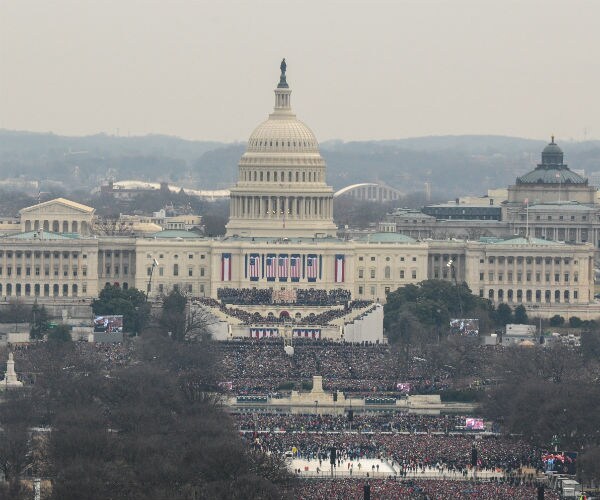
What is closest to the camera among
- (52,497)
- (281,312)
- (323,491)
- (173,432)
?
(52,497)

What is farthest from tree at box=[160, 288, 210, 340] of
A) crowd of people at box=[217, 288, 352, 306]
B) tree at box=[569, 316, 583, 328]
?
tree at box=[569, 316, 583, 328]

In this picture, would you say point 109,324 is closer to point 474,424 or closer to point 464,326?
point 464,326

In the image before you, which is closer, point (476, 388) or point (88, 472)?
point (88, 472)

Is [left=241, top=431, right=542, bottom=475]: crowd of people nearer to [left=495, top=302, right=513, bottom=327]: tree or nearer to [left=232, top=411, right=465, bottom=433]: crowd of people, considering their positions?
[left=232, top=411, right=465, bottom=433]: crowd of people

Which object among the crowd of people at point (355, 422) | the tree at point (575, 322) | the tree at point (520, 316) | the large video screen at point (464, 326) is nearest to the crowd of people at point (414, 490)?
the crowd of people at point (355, 422)

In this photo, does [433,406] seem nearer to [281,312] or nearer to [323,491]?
[323,491]

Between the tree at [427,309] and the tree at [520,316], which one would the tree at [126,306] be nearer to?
the tree at [427,309]

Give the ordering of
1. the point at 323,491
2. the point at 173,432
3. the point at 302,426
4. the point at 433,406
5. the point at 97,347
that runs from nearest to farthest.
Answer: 1. the point at 323,491
2. the point at 173,432
3. the point at 302,426
4. the point at 433,406
5. the point at 97,347

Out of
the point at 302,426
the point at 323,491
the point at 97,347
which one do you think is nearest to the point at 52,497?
the point at 323,491
